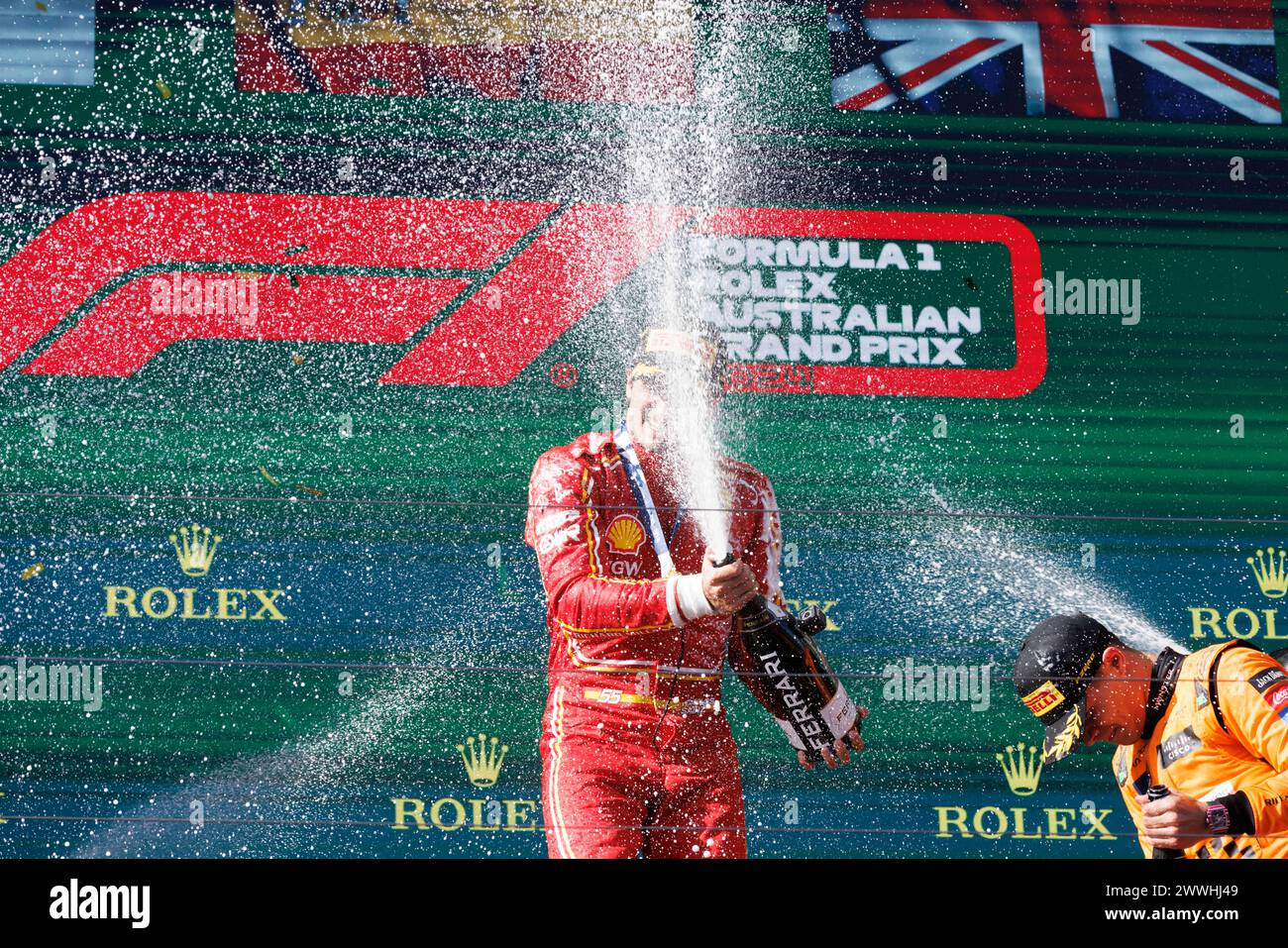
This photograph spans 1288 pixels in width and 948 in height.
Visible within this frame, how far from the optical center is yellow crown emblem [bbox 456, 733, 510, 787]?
143 inches

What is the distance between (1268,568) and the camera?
380cm

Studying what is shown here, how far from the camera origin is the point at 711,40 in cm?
378

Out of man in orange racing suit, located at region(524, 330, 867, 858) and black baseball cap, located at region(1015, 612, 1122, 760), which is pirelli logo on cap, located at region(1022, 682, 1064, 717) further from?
man in orange racing suit, located at region(524, 330, 867, 858)

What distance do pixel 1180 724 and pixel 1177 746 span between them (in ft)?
0.17

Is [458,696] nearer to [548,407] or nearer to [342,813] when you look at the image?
[342,813]

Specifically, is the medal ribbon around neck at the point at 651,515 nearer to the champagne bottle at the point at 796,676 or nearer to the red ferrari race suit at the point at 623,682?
the red ferrari race suit at the point at 623,682

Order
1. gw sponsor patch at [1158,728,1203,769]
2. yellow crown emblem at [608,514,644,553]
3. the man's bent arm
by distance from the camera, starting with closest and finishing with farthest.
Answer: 1. the man's bent arm
2. gw sponsor patch at [1158,728,1203,769]
3. yellow crown emblem at [608,514,644,553]

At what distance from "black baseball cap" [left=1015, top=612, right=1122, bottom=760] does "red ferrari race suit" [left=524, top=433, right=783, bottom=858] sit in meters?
0.59

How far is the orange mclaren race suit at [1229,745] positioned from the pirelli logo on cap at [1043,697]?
0.21m

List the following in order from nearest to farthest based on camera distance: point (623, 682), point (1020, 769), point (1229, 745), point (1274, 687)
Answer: point (1274, 687) → point (1229, 745) → point (623, 682) → point (1020, 769)

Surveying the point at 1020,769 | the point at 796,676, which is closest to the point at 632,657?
the point at 796,676

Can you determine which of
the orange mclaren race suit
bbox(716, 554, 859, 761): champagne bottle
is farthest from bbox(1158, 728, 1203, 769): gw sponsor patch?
bbox(716, 554, 859, 761): champagne bottle

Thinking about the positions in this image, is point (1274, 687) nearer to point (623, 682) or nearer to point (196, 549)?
point (623, 682)
